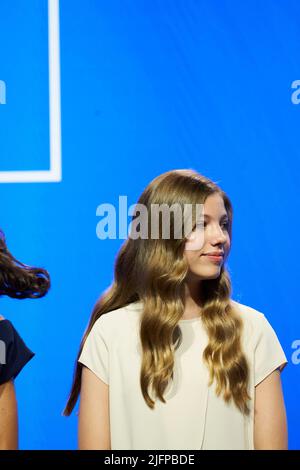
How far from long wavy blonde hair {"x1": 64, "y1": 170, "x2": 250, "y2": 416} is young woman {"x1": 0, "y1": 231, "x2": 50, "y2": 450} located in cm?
15

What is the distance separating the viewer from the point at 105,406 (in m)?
1.59

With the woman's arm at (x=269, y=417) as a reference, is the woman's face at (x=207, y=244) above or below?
above

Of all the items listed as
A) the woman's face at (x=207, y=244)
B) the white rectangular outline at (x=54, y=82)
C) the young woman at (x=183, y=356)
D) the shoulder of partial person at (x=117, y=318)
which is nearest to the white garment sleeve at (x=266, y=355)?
the young woman at (x=183, y=356)

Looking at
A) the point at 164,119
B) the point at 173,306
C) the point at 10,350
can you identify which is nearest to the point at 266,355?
the point at 173,306

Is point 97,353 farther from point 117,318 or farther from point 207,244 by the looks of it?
point 207,244

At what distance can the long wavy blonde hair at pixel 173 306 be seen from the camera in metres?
1.58

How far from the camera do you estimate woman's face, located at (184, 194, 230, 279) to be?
1.62 metres

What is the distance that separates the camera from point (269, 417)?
1584mm

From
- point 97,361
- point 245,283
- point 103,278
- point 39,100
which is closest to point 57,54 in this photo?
point 39,100

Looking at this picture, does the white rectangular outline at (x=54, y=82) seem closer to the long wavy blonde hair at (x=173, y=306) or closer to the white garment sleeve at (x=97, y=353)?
the long wavy blonde hair at (x=173, y=306)

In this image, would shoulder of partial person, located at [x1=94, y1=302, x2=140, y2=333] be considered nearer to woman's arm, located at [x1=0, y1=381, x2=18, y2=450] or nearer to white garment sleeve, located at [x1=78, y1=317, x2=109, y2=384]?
white garment sleeve, located at [x1=78, y1=317, x2=109, y2=384]

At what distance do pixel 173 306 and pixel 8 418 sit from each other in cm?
45

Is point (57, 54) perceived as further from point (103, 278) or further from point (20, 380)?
point (20, 380)

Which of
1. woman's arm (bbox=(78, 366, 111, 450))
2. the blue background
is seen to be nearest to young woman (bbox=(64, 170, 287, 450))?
woman's arm (bbox=(78, 366, 111, 450))
